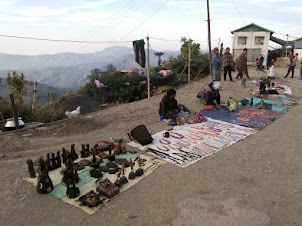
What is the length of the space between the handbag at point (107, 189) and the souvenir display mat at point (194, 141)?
1218mm

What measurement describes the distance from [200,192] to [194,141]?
1.77 meters

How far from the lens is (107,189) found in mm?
2865

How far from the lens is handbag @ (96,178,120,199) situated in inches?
112

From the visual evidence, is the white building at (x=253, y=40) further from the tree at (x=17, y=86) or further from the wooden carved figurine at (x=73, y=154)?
the wooden carved figurine at (x=73, y=154)

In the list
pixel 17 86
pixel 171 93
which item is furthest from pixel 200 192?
pixel 17 86

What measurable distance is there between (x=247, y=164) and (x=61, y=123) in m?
5.13

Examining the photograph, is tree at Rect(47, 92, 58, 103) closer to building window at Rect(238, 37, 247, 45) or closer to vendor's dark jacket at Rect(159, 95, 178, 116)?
vendor's dark jacket at Rect(159, 95, 178, 116)

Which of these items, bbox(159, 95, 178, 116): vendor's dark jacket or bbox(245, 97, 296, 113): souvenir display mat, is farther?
bbox(245, 97, 296, 113): souvenir display mat

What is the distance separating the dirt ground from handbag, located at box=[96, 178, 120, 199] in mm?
109

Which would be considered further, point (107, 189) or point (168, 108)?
point (168, 108)

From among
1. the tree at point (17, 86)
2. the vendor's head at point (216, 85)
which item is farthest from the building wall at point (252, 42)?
the tree at point (17, 86)

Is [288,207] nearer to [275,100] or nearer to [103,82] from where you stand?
[275,100]

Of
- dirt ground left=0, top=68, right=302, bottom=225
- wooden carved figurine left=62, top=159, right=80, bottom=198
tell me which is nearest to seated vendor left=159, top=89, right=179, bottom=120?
dirt ground left=0, top=68, right=302, bottom=225

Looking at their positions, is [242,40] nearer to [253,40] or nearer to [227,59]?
[253,40]
